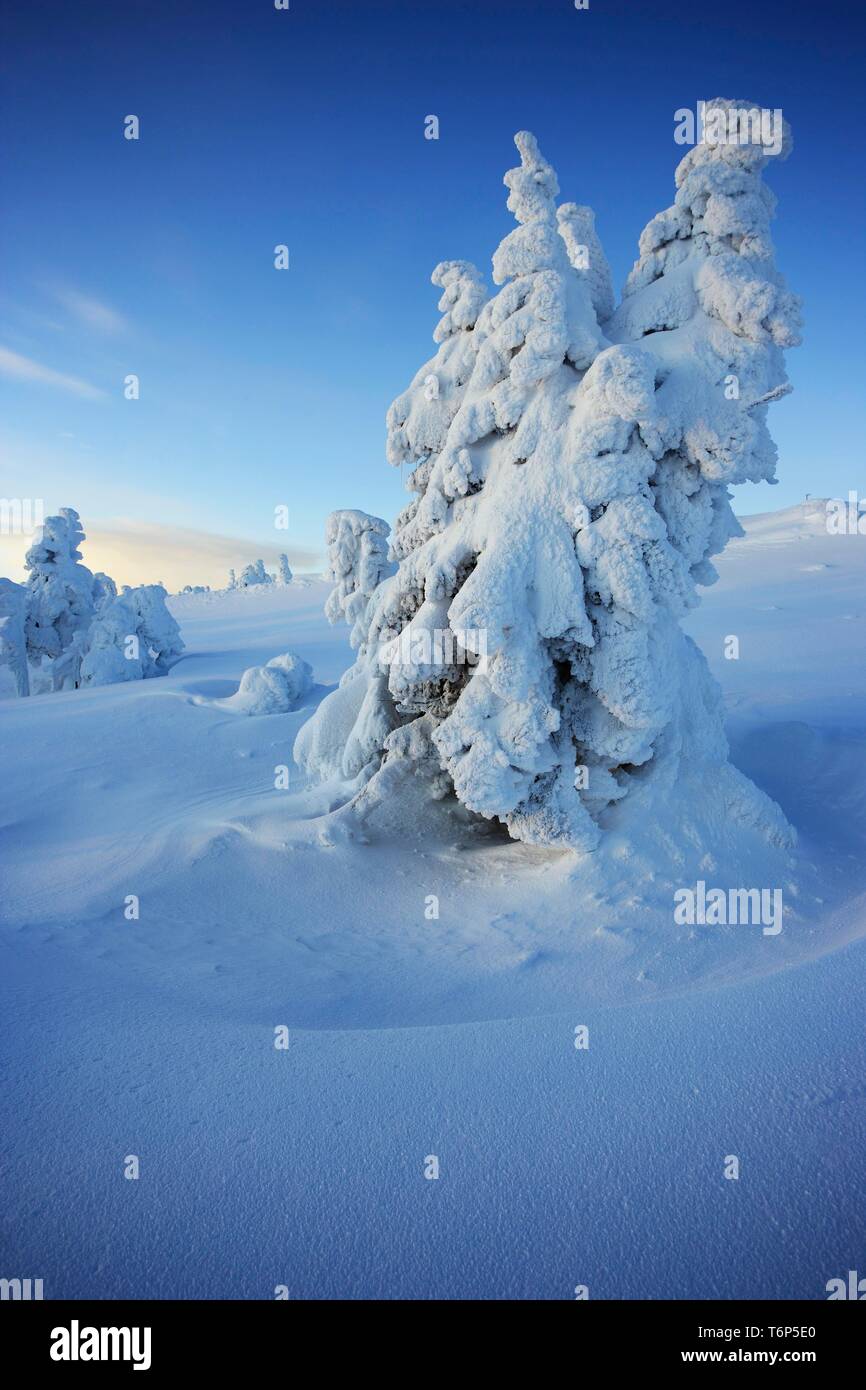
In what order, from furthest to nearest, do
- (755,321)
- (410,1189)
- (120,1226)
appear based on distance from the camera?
(755,321), (410,1189), (120,1226)

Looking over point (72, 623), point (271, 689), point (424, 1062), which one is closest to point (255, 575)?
point (72, 623)

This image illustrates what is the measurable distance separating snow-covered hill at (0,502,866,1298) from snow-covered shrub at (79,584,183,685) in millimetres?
19071

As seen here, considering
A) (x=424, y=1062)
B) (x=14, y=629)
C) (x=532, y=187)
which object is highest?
(x=532, y=187)

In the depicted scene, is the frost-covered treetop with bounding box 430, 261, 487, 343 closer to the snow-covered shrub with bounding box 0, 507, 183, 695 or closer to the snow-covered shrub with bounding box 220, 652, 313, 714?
the snow-covered shrub with bounding box 220, 652, 313, 714

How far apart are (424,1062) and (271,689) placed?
1416 cm

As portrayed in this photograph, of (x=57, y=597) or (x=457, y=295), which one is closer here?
(x=457, y=295)

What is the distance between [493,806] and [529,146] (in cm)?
783

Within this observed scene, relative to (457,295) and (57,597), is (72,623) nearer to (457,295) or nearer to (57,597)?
(57,597)

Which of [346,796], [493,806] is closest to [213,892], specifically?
[346,796]

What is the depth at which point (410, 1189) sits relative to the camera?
3135mm

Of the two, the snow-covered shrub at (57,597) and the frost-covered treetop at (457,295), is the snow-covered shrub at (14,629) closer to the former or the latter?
the snow-covered shrub at (57,597)

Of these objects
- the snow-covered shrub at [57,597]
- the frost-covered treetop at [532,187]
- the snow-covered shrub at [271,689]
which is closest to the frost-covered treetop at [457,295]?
the frost-covered treetop at [532,187]

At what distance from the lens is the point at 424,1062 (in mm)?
4066

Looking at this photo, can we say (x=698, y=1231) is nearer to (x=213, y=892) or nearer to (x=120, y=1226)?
(x=120, y=1226)
